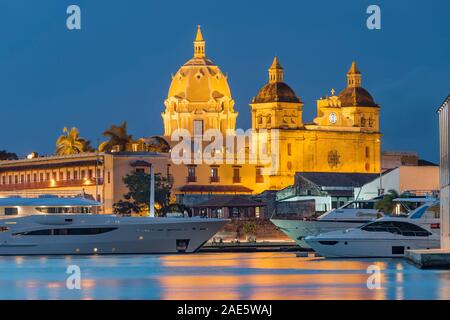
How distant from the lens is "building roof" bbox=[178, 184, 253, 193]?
157m

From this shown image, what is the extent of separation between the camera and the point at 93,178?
15212 centimetres

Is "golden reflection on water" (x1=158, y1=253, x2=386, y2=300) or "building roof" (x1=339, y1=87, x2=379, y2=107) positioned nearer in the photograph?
"golden reflection on water" (x1=158, y1=253, x2=386, y2=300)

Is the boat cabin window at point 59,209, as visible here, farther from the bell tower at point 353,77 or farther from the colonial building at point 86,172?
the bell tower at point 353,77

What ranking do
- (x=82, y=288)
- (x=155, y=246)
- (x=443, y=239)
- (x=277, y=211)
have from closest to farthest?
(x=82, y=288) < (x=443, y=239) < (x=155, y=246) < (x=277, y=211)

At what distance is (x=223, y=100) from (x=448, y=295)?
127 meters

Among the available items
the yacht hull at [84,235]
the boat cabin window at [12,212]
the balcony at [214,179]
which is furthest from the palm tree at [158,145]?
the yacht hull at [84,235]

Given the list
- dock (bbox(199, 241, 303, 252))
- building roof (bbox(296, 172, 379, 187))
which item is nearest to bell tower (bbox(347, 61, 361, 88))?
building roof (bbox(296, 172, 379, 187))

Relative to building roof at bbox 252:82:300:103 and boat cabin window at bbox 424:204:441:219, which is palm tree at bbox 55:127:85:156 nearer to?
building roof at bbox 252:82:300:103

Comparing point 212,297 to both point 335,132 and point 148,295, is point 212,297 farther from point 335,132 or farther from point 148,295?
point 335,132

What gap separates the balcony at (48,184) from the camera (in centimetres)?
15234

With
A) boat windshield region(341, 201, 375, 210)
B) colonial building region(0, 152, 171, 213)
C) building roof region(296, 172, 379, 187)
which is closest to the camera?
boat windshield region(341, 201, 375, 210)

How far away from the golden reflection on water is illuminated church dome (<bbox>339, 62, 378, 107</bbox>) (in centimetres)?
9721

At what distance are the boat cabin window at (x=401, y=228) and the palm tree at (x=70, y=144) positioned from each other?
85.9 metres

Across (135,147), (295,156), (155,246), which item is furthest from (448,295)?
(295,156)
